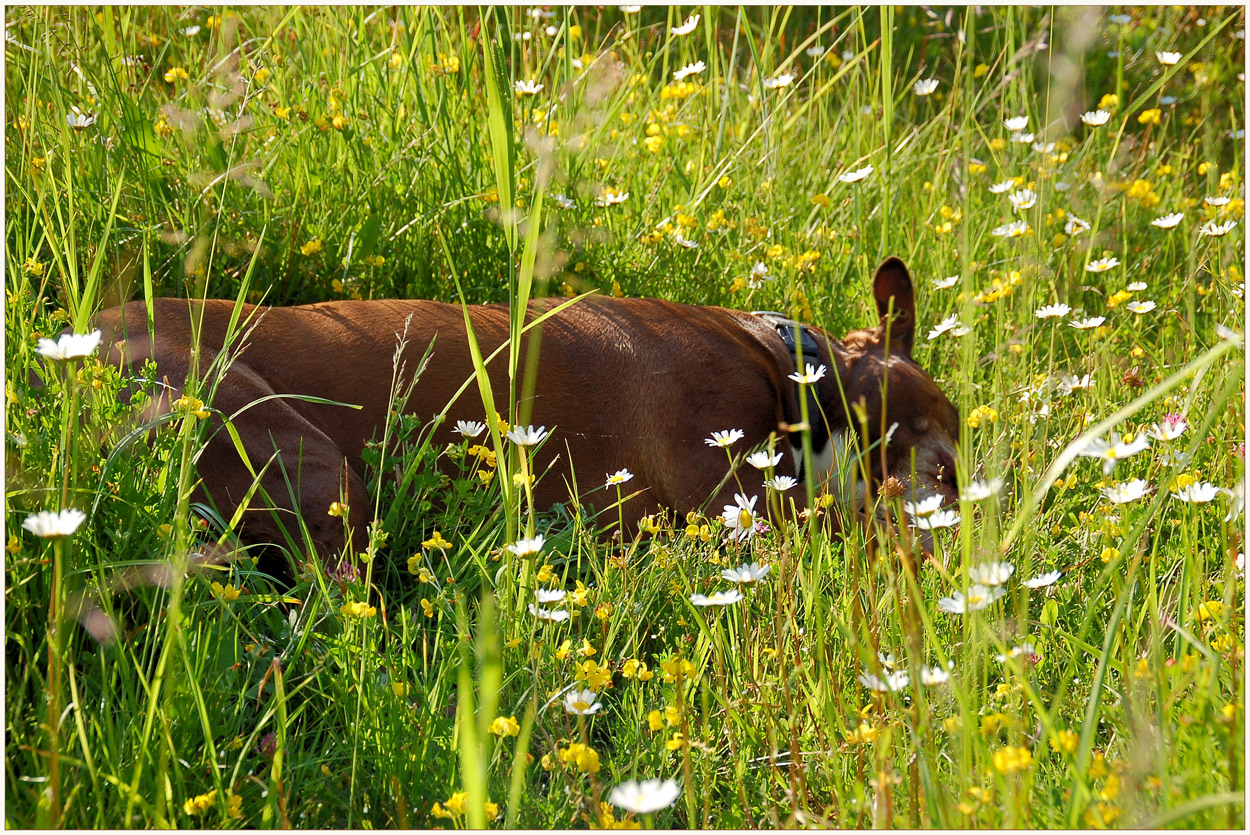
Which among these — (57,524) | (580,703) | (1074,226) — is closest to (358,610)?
(580,703)

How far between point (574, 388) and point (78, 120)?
1.57 meters

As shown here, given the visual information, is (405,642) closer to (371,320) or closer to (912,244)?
(371,320)

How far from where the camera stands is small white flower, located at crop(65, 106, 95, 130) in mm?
2934

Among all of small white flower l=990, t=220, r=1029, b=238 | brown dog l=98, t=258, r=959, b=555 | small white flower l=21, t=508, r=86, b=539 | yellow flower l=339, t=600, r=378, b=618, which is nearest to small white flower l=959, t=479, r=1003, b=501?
small white flower l=990, t=220, r=1029, b=238

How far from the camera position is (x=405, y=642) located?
72.7 inches

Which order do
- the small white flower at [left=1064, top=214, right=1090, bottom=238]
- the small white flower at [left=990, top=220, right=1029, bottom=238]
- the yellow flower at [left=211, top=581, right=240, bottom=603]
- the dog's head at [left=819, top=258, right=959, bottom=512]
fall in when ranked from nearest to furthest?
the yellow flower at [left=211, top=581, right=240, bottom=603] < the small white flower at [left=990, top=220, right=1029, bottom=238] < the dog's head at [left=819, top=258, right=959, bottom=512] < the small white flower at [left=1064, top=214, right=1090, bottom=238]

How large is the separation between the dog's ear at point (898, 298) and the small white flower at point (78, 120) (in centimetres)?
232

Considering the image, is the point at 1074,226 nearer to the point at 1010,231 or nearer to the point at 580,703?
the point at 1010,231

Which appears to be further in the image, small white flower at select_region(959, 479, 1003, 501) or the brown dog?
the brown dog

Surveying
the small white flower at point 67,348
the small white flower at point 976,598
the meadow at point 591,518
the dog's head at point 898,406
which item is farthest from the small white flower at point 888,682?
the dog's head at point 898,406

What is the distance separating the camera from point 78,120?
2.95 meters

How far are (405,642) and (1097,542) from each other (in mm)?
1596

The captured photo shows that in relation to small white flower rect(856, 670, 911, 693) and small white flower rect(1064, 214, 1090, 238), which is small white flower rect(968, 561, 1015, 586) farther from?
small white flower rect(1064, 214, 1090, 238)

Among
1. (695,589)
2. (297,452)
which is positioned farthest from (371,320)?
(695,589)
